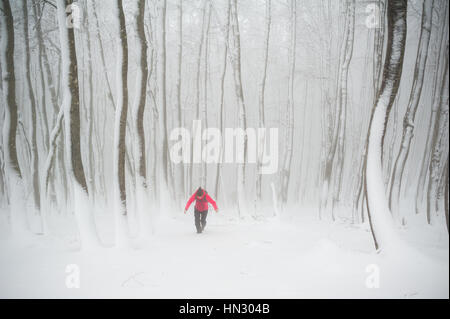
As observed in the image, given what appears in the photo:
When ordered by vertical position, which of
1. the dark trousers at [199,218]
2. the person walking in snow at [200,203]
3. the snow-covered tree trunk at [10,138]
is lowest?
the dark trousers at [199,218]

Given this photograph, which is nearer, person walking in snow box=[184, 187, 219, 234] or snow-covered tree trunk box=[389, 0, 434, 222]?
person walking in snow box=[184, 187, 219, 234]

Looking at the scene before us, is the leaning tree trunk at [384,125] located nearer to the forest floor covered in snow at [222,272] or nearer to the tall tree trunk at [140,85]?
the forest floor covered in snow at [222,272]

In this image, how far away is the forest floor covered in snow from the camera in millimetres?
3885

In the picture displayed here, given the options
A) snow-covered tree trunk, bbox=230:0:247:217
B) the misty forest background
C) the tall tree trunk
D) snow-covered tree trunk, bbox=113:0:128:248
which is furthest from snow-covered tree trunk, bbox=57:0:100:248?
snow-covered tree trunk, bbox=230:0:247:217

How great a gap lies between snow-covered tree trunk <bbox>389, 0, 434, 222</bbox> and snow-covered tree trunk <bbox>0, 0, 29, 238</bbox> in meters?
12.7

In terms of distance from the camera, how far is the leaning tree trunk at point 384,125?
4.79 metres

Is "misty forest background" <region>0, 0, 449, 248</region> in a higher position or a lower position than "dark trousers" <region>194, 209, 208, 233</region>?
higher

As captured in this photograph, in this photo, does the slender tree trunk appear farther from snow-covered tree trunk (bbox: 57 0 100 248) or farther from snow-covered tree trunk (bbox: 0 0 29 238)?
snow-covered tree trunk (bbox: 0 0 29 238)

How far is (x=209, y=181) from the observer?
35094 millimetres

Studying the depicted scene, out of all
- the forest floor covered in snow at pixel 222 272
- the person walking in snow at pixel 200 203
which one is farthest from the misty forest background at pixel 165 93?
the person walking in snow at pixel 200 203

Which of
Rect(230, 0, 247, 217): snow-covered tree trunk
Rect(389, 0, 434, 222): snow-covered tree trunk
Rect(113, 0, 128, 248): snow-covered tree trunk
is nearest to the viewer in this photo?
Rect(113, 0, 128, 248): snow-covered tree trunk

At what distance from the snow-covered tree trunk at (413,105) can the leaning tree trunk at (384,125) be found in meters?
4.32
